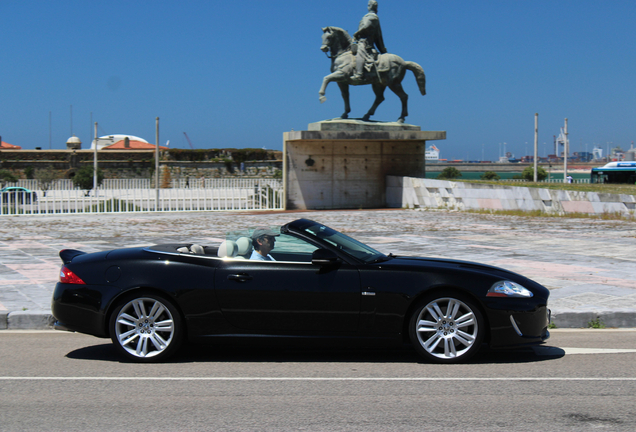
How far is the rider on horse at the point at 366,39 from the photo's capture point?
2433cm

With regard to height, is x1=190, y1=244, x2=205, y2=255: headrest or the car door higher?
x1=190, y1=244, x2=205, y2=255: headrest

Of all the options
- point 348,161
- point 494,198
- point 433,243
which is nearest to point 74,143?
point 348,161

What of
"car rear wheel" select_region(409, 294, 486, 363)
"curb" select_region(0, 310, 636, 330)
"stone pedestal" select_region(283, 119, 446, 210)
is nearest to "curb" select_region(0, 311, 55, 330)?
"curb" select_region(0, 310, 636, 330)

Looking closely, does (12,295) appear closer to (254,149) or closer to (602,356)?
(602,356)

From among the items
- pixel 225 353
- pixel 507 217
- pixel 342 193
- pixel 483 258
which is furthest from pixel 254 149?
pixel 225 353

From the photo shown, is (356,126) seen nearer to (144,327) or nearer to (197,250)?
(197,250)

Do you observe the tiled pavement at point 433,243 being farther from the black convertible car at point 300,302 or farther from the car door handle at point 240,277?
the car door handle at point 240,277

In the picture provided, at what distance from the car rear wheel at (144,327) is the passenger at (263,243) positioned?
2.70 feet

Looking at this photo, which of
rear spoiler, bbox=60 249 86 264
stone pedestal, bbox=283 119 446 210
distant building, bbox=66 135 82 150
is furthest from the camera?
distant building, bbox=66 135 82 150

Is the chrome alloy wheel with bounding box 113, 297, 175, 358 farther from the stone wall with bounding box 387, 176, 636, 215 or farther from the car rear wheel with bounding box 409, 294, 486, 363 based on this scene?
the stone wall with bounding box 387, 176, 636, 215

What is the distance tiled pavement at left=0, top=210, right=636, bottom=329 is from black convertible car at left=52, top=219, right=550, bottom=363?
1775 mm

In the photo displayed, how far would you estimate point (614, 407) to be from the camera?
13.9 feet

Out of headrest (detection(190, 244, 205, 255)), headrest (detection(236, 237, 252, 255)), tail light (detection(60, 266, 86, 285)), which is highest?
headrest (detection(236, 237, 252, 255))

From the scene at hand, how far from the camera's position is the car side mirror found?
5430 millimetres
